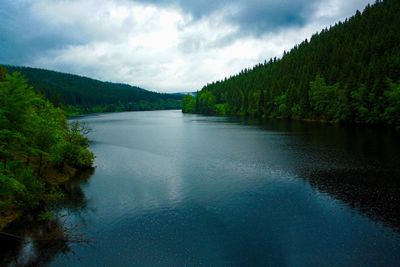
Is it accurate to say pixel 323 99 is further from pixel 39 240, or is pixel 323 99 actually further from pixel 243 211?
pixel 39 240

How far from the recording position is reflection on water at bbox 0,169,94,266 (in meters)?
20.8

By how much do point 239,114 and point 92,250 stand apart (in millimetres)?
167955

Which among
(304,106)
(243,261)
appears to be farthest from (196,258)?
(304,106)

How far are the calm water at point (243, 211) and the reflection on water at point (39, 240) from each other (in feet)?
1.67

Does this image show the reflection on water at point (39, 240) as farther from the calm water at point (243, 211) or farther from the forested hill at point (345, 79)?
the forested hill at point (345, 79)

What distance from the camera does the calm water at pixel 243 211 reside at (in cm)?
2108

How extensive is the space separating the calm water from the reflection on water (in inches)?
20.1

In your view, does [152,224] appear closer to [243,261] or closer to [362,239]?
[243,261]

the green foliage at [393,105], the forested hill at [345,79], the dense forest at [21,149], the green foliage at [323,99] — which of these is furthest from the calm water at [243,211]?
the green foliage at [323,99]

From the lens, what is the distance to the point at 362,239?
22859mm

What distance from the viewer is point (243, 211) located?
2886cm

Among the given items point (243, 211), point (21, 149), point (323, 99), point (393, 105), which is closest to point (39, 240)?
point (21, 149)

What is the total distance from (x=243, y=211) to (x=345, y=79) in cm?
9751

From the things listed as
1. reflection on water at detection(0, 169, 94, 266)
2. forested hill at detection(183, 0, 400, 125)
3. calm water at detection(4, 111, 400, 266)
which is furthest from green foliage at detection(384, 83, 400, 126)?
reflection on water at detection(0, 169, 94, 266)
